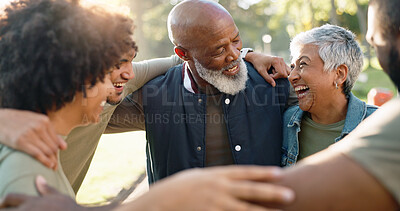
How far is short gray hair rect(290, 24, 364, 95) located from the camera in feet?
10.1

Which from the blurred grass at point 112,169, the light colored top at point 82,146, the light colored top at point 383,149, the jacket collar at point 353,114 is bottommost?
the blurred grass at point 112,169

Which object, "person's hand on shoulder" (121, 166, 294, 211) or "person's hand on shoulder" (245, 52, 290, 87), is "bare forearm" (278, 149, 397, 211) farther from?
"person's hand on shoulder" (245, 52, 290, 87)

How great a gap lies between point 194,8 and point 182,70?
685 millimetres

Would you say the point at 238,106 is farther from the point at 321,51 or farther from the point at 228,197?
the point at 228,197

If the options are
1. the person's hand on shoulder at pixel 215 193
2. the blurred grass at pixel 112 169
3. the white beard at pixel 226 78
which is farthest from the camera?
the blurred grass at pixel 112 169

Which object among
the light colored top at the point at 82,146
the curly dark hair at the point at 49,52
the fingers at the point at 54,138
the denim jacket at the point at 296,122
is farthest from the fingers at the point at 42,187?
the denim jacket at the point at 296,122

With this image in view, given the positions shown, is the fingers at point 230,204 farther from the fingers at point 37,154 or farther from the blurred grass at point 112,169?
the blurred grass at point 112,169

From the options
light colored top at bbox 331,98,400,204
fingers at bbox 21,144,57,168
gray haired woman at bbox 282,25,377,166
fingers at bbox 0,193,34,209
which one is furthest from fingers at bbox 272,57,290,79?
fingers at bbox 0,193,34,209

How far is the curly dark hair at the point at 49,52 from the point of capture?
1682 millimetres

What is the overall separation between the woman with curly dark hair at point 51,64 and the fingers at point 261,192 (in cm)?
91

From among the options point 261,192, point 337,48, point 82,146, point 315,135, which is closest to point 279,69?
point 337,48

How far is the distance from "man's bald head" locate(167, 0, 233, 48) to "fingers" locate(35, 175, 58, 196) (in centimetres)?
247

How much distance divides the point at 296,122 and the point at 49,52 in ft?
7.58

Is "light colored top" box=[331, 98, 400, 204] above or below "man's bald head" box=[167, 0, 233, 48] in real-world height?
above
